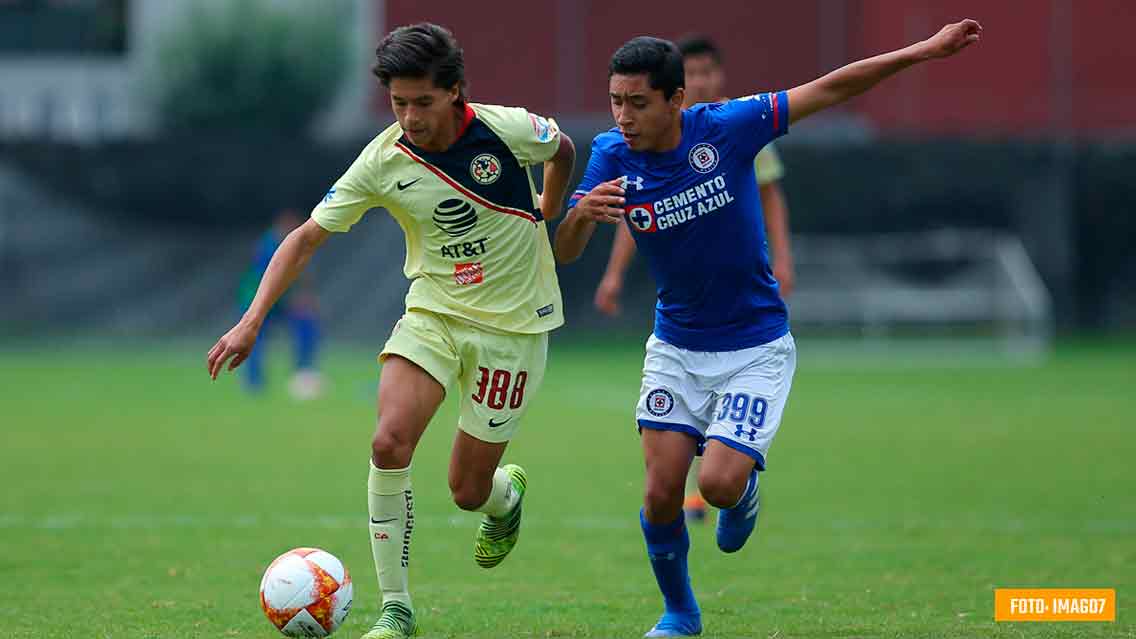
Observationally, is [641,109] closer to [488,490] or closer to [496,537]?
[488,490]

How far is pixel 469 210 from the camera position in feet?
19.1

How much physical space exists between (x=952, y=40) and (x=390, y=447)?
2.51 metres

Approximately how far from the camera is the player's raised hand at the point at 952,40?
550 cm

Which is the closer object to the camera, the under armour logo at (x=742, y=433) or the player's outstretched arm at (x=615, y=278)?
the under armour logo at (x=742, y=433)

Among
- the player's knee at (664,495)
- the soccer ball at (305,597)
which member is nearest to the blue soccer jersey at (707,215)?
the player's knee at (664,495)

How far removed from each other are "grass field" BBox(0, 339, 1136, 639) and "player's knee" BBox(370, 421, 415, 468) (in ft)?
2.13

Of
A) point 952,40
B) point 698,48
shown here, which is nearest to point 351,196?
point 952,40

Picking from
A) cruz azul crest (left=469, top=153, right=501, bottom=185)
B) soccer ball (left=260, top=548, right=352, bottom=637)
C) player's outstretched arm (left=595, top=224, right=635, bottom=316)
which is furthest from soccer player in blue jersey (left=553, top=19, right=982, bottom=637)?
player's outstretched arm (left=595, top=224, right=635, bottom=316)

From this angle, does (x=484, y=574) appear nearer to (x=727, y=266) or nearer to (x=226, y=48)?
(x=727, y=266)

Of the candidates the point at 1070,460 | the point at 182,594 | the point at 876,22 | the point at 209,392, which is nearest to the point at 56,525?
the point at 182,594

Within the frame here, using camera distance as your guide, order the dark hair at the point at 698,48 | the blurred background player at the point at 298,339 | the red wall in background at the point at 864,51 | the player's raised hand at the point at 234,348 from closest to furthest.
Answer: the player's raised hand at the point at 234,348 → the dark hair at the point at 698,48 → the blurred background player at the point at 298,339 → the red wall in background at the point at 864,51

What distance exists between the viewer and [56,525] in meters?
8.49

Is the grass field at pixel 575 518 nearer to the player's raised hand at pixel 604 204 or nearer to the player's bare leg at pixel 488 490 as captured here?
the player's bare leg at pixel 488 490

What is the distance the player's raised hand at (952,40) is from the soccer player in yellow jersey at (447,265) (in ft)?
4.87
